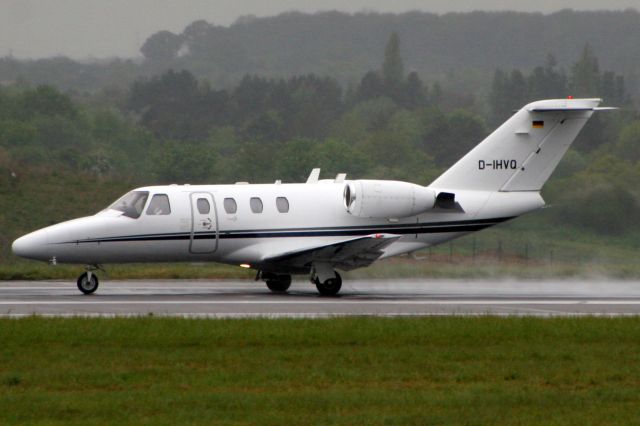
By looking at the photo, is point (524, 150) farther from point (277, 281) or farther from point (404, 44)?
point (404, 44)

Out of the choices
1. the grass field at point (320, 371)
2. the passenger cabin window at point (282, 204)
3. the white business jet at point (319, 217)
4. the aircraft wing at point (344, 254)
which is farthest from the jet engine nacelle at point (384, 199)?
the grass field at point (320, 371)

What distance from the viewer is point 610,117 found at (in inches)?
3076

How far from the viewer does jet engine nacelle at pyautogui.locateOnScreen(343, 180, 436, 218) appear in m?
27.9

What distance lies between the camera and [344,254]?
88.7ft

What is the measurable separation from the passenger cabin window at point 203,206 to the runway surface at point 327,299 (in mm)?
1785

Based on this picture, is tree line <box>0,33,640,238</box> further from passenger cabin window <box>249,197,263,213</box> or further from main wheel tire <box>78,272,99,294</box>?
main wheel tire <box>78,272,99,294</box>

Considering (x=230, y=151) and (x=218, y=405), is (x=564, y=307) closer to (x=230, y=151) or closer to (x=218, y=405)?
(x=218, y=405)

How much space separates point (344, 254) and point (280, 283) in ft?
8.33

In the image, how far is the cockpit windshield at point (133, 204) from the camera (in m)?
27.2

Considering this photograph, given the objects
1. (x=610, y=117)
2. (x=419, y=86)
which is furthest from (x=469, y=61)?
(x=610, y=117)

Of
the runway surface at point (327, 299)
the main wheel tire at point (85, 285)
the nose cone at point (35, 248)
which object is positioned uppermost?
the nose cone at point (35, 248)

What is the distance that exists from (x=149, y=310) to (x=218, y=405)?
10.4m

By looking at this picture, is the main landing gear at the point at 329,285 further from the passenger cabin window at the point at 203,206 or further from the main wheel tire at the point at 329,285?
the passenger cabin window at the point at 203,206

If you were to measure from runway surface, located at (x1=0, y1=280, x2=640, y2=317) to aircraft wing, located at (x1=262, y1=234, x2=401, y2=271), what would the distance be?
73 cm
